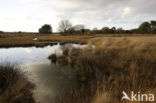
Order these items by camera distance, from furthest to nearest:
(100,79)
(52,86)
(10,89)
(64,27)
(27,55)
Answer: (64,27), (27,55), (100,79), (52,86), (10,89)

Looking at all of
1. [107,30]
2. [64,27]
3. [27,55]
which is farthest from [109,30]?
[27,55]

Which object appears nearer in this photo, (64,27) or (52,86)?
(52,86)

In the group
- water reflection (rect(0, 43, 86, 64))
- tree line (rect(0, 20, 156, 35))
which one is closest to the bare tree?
tree line (rect(0, 20, 156, 35))

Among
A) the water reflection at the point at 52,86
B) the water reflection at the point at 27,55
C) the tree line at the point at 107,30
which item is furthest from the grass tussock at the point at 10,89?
the tree line at the point at 107,30

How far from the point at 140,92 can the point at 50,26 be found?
228 ft

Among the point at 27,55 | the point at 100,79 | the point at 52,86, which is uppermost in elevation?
the point at 27,55

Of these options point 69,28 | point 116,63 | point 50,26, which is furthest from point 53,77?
point 50,26

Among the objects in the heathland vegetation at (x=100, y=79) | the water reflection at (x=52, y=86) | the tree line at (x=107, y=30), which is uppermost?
the tree line at (x=107, y=30)

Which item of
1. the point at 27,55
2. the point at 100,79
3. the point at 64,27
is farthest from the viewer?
the point at 64,27

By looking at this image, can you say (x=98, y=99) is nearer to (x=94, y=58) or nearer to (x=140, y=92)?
(x=140, y=92)

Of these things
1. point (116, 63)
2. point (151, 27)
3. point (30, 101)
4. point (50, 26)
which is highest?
point (50, 26)

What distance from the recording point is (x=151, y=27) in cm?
4016

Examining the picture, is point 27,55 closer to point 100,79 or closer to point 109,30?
point 100,79

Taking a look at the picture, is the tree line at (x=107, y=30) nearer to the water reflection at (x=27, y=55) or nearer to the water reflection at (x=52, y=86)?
the water reflection at (x=27, y=55)
